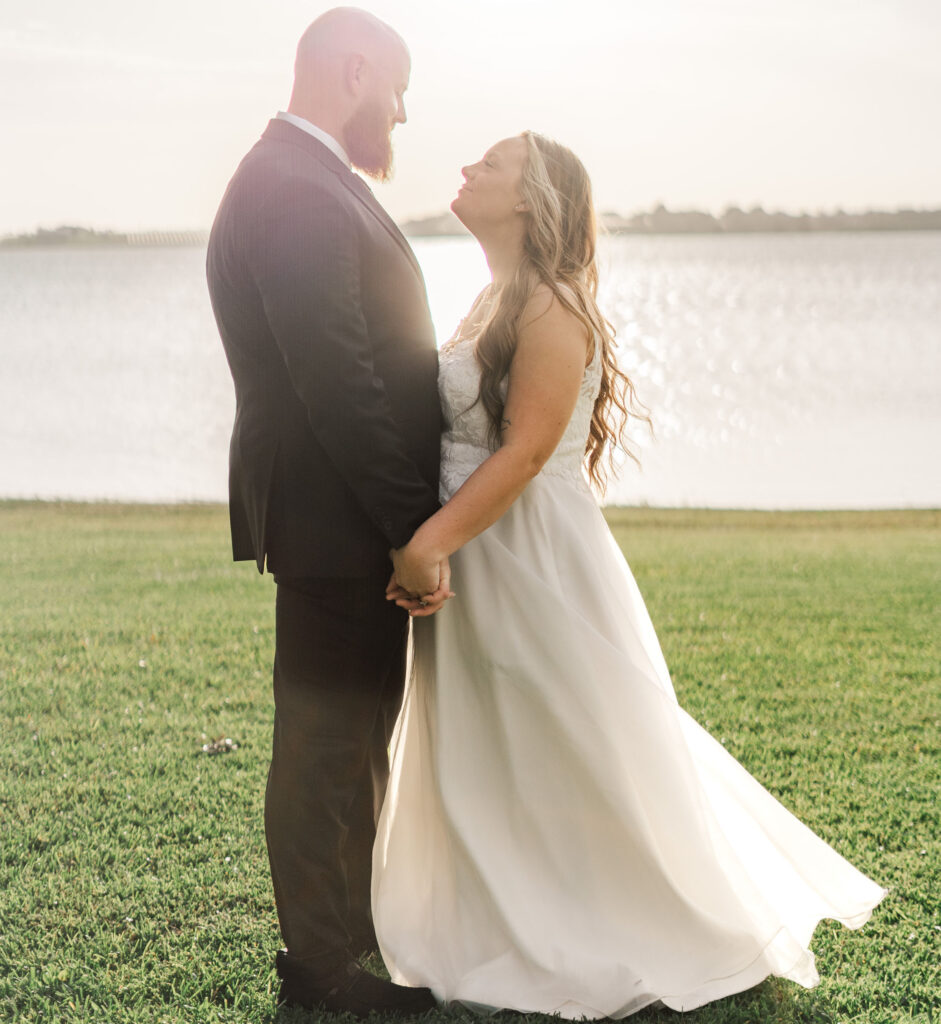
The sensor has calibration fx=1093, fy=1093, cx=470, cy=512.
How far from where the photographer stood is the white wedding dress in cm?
309

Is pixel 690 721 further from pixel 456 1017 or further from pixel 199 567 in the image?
pixel 199 567

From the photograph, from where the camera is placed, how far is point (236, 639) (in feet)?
22.7

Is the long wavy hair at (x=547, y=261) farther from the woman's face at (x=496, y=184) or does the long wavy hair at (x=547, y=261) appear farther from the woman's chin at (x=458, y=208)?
the woman's chin at (x=458, y=208)

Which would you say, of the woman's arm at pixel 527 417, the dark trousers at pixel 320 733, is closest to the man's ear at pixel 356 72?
the woman's arm at pixel 527 417

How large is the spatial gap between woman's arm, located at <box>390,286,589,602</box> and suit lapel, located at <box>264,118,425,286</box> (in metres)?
0.36

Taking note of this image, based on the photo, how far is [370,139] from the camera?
3.12 meters

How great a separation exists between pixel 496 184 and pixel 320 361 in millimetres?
858

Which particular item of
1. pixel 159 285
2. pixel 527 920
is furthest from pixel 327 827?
pixel 159 285

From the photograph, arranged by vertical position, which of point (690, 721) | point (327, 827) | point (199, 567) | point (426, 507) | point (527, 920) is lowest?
point (199, 567)

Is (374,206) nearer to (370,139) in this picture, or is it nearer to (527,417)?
(370,139)

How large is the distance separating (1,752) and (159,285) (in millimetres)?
70912

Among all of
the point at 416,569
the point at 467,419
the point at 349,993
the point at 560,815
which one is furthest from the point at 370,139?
the point at 349,993

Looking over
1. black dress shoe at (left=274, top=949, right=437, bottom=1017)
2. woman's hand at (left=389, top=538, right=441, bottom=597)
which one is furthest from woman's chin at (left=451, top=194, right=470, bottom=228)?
black dress shoe at (left=274, top=949, right=437, bottom=1017)

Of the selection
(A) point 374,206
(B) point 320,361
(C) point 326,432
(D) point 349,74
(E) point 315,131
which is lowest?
(C) point 326,432
